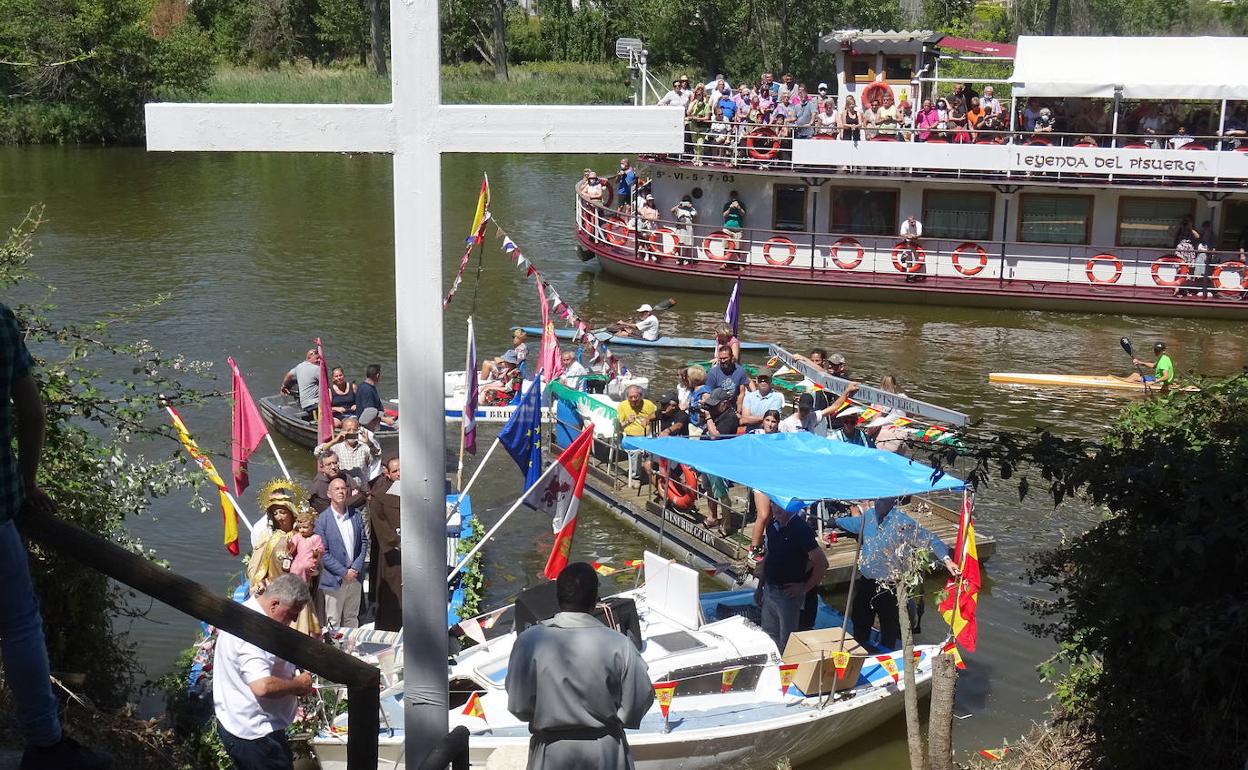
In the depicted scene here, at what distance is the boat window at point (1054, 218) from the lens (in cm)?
2820

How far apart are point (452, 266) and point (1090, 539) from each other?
89.3 feet

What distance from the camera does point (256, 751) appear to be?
20.2 feet

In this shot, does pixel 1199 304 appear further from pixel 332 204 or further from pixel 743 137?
pixel 332 204

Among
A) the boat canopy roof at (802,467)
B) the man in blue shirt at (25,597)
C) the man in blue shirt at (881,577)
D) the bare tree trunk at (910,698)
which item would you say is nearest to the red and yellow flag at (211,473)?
the boat canopy roof at (802,467)

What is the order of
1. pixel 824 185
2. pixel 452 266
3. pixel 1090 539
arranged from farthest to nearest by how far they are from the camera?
pixel 452 266 < pixel 824 185 < pixel 1090 539

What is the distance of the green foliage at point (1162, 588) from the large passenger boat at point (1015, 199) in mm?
22660

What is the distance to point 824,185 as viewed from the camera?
1142 inches

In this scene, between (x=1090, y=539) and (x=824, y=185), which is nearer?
(x=1090, y=539)

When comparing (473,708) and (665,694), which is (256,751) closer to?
(473,708)

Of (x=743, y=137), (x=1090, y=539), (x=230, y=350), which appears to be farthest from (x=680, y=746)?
(x=743, y=137)

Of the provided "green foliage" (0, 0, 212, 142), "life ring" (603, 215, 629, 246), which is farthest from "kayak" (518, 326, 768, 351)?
"green foliage" (0, 0, 212, 142)

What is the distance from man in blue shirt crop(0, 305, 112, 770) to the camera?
171 inches

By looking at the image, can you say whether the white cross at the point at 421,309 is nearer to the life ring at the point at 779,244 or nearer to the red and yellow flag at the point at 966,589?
the red and yellow flag at the point at 966,589

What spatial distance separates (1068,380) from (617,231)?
11.6m
